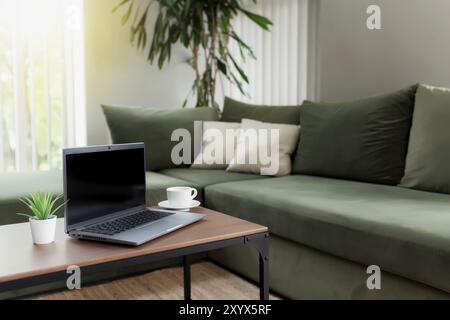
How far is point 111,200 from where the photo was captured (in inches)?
58.1

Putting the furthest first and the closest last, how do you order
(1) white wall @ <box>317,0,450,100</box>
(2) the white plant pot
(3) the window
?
(3) the window → (1) white wall @ <box>317,0,450,100</box> → (2) the white plant pot

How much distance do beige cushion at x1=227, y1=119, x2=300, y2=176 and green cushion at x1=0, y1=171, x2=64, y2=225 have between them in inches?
39.1

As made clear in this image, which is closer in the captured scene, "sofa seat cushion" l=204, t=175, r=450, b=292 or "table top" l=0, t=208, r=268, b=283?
"table top" l=0, t=208, r=268, b=283

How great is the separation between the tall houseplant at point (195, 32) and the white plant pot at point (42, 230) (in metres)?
2.37

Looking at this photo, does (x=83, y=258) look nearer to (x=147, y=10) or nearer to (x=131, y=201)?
(x=131, y=201)

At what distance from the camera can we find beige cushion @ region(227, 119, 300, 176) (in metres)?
2.67

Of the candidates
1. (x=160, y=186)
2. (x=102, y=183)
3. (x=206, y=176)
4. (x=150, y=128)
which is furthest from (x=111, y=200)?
(x=150, y=128)

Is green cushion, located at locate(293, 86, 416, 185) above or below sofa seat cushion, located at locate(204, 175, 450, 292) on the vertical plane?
above

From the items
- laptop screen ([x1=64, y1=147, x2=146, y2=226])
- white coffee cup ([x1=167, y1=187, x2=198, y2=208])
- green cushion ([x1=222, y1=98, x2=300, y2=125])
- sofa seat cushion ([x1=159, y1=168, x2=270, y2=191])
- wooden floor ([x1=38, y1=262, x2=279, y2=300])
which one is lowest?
wooden floor ([x1=38, y1=262, x2=279, y2=300])

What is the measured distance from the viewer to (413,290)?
154 cm

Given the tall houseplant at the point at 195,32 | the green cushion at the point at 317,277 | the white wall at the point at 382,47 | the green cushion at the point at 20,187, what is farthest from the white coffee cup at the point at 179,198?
the tall houseplant at the point at 195,32

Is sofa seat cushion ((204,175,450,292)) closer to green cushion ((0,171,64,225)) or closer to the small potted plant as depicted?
green cushion ((0,171,64,225))

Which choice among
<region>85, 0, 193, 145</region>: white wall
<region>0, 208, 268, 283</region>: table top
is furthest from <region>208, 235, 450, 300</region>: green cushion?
<region>85, 0, 193, 145</region>: white wall

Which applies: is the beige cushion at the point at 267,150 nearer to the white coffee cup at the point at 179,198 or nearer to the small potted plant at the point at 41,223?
the white coffee cup at the point at 179,198
